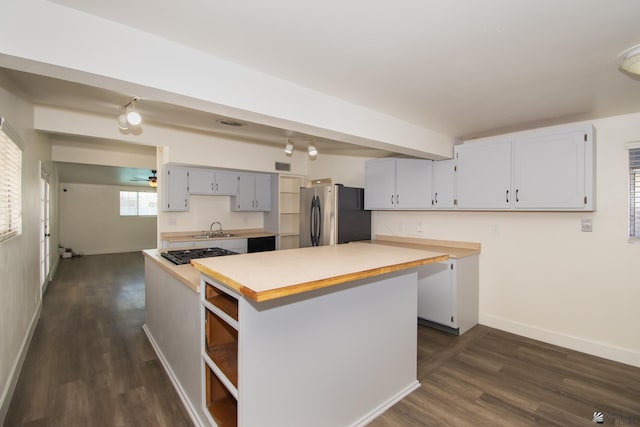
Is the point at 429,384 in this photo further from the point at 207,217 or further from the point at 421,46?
the point at 207,217

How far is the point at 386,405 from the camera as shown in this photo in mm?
2141

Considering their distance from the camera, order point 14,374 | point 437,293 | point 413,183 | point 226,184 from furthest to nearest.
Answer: point 226,184 → point 413,183 → point 437,293 → point 14,374

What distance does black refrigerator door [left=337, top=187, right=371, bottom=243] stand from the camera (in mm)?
4367

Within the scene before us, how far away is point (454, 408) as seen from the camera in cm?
213

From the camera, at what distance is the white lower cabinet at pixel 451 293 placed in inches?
130

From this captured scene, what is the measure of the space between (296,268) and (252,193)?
3.70 metres

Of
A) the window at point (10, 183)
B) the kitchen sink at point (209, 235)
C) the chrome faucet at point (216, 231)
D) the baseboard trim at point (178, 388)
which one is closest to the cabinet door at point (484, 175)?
the baseboard trim at point (178, 388)

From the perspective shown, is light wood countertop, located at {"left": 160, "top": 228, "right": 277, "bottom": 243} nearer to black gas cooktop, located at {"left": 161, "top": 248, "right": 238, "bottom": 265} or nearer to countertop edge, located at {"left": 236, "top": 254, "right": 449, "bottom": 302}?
black gas cooktop, located at {"left": 161, "top": 248, "right": 238, "bottom": 265}

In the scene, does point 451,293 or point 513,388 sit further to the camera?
point 451,293

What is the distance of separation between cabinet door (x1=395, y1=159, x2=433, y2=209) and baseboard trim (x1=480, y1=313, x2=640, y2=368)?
1.56 metres

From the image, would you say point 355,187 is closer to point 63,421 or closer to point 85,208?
point 63,421

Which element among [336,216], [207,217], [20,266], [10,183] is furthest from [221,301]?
[207,217]

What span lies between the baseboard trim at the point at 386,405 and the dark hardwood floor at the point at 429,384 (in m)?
0.04

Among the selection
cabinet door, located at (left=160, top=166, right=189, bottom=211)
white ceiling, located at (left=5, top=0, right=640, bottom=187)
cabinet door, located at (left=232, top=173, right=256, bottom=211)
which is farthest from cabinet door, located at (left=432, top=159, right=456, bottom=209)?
cabinet door, located at (left=160, top=166, right=189, bottom=211)
